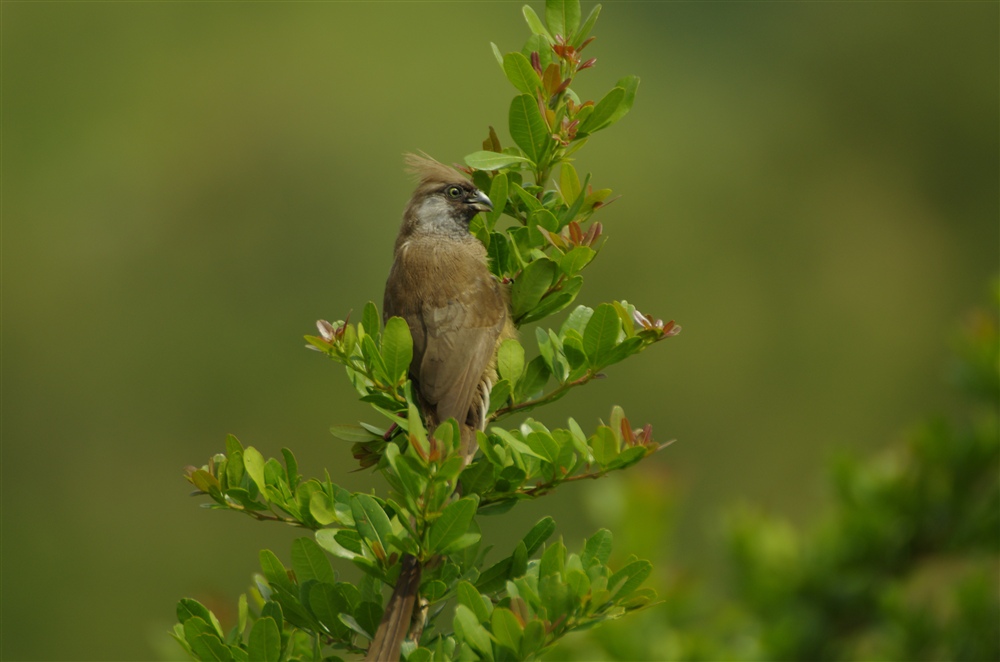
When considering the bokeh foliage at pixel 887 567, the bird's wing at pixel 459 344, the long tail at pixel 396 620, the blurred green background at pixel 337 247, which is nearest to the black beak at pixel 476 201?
the bird's wing at pixel 459 344

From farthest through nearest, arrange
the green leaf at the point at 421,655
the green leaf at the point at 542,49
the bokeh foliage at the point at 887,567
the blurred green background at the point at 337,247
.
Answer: the blurred green background at the point at 337,247 → the bokeh foliage at the point at 887,567 → the green leaf at the point at 542,49 → the green leaf at the point at 421,655

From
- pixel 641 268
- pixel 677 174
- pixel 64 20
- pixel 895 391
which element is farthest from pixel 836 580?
pixel 64 20

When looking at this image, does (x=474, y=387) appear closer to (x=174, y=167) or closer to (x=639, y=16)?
(x=174, y=167)

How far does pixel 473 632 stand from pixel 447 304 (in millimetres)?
1616

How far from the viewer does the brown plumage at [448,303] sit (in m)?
3.36

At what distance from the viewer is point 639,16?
28.7 m

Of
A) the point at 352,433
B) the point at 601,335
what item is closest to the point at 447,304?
the point at 352,433

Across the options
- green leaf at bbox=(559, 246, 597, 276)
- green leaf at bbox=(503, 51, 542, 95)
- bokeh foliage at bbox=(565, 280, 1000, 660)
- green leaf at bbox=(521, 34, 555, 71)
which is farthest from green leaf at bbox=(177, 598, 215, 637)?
bokeh foliage at bbox=(565, 280, 1000, 660)

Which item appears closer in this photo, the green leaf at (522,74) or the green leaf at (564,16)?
the green leaf at (522,74)

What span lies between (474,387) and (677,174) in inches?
836

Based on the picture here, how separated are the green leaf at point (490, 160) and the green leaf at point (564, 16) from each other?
36 cm

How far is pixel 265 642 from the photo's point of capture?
2412 millimetres

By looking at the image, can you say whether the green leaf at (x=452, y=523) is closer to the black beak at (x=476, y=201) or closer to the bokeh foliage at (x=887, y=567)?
the bokeh foliage at (x=887, y=567)

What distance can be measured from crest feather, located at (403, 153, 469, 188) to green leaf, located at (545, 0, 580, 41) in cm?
167
